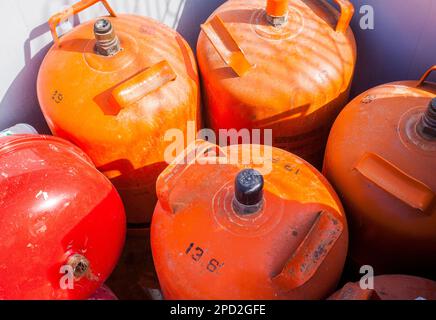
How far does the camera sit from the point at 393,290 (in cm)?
101

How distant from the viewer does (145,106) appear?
4.50 ft

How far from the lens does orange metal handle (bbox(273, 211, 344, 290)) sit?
0.97 meters

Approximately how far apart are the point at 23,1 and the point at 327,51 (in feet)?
3.56

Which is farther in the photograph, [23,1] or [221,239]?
[23,1]

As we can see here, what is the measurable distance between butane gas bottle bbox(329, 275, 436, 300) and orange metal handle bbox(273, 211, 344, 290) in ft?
0.29

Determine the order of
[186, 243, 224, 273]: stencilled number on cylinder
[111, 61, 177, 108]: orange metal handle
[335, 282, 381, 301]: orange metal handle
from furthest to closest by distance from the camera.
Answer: [111, 61, 177, 108]: orange metal handle → [186, 243, 224, 273]: stencilled number on cylinder → [335, 282, 381, 301]: orange metal handle

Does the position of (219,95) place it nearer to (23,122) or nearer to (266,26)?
(266,26)

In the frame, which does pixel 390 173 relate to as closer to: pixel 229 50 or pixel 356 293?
pixel 356 293

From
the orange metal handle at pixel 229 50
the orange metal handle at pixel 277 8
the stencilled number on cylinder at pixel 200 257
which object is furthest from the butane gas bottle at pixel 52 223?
the orange metal handle at pixel 277 8

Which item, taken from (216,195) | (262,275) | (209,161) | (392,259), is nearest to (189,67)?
(209,161)

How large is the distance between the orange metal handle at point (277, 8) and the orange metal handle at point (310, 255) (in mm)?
749

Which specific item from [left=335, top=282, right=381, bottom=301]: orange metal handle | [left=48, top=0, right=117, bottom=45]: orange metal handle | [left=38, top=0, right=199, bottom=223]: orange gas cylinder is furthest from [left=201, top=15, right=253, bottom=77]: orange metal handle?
[left=335, top=282, right=381, bottom=301]: orange metal handle

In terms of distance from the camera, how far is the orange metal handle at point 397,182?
1.08 metres

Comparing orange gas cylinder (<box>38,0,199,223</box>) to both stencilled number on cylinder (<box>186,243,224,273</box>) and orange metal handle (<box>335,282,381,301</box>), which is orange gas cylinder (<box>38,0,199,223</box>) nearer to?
stencilled number on cylinder (<box>186,243,224,273</box>)
